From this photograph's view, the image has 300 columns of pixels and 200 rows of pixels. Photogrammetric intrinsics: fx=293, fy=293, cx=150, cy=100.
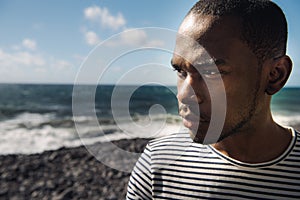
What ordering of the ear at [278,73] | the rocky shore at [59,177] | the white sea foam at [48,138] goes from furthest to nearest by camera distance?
the white sea foam at [48,138]
the rocky shore at [59,177]
the ear at [278,73]

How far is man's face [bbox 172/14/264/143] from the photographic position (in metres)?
0.94

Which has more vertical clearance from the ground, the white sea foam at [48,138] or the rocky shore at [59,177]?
the white sea foam at [48,138]

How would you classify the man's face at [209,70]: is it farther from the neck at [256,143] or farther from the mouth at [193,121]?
the neck at [256,143]

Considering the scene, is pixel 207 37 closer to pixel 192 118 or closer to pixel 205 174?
pixel 192 118

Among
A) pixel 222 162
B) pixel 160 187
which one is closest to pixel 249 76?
Result: pixel 222 162

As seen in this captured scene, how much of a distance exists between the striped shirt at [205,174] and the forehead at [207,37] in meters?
0.37

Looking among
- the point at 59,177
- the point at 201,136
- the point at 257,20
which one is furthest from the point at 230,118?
the point at 59,177

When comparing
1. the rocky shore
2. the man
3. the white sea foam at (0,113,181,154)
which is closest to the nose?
the man

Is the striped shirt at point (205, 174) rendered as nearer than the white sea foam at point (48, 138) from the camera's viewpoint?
Yes

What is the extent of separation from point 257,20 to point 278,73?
0.70 feet

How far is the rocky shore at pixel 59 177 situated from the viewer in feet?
17.4

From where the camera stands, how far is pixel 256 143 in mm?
1096

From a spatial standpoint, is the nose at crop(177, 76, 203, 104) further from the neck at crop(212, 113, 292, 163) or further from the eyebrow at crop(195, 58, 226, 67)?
the neck at crop(212, 113, 292, 163)

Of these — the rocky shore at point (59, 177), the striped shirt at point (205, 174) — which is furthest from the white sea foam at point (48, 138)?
the striped shirt at point (205, 174)
